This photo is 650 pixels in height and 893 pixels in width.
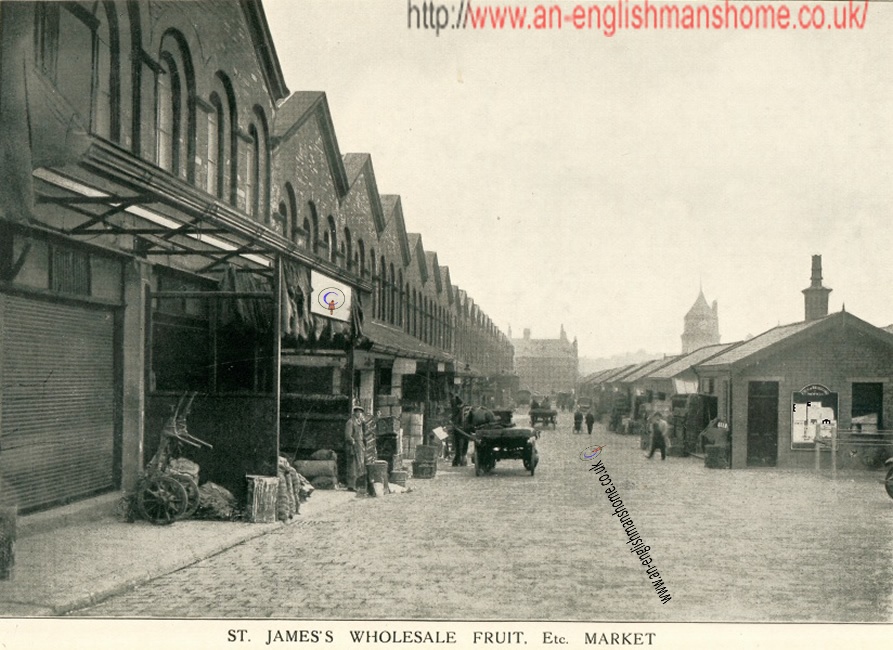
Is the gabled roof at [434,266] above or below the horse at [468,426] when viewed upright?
above

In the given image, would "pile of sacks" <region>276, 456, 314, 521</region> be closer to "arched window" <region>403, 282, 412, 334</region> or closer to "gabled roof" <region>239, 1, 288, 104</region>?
"gabled roof" <region>239, 1, 288, 104</region>

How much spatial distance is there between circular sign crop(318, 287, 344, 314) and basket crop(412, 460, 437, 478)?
5.24 m

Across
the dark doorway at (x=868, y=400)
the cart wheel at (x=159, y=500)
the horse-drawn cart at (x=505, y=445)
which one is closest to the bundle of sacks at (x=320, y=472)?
the horse-drawn cart at (x=505, y=445)

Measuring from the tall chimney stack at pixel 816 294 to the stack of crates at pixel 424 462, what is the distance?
14497 millimetres

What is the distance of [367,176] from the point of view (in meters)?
26.2

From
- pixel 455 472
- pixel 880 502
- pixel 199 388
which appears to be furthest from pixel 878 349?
pixel 199 388

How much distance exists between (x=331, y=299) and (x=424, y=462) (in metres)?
5.60

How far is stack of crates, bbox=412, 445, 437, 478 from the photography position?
1831 centimetres

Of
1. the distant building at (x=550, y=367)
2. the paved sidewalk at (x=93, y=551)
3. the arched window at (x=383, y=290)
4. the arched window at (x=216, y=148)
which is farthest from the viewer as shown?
the distant building at (x=550, y=367)

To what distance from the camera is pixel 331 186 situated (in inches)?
866

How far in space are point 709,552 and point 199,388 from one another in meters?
7.72

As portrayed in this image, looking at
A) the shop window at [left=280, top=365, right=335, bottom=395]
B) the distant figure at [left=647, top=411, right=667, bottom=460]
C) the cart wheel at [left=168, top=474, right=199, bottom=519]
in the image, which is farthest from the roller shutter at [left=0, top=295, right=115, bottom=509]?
the distant figure at [left=647, top=411, right=667, bottom=460]

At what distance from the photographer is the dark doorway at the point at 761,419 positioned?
23.4 metres

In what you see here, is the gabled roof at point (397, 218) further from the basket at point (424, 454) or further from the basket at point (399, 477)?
the basket at point (399, 477)
